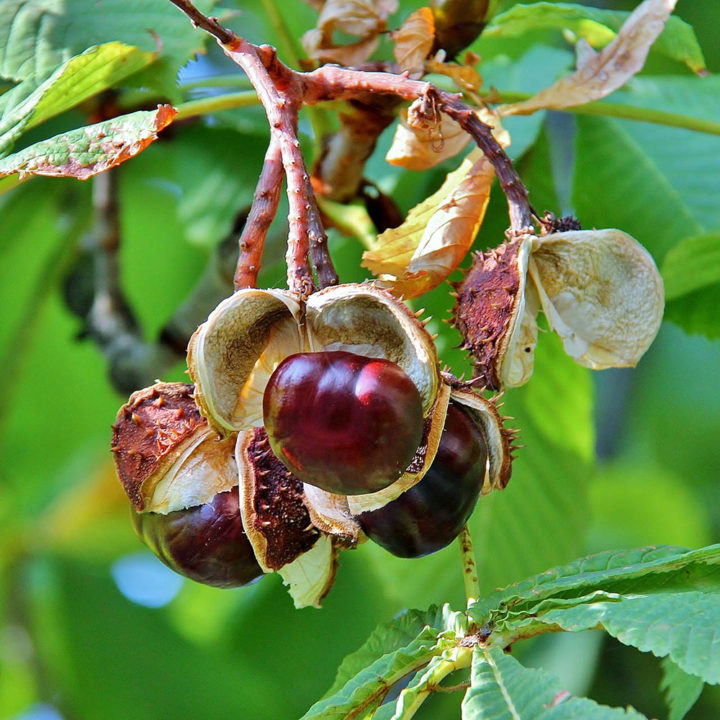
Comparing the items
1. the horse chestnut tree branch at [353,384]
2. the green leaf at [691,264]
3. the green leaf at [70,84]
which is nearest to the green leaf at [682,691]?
the horse chestnut tree branch at [353,384]

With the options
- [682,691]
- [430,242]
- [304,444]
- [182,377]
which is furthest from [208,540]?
[182,377]

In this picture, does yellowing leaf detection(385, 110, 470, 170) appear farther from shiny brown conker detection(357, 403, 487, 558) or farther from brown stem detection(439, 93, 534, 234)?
shiny brown conker detection(357, 403, 487, 558)

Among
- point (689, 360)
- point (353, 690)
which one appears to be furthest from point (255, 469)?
point (689, 360)

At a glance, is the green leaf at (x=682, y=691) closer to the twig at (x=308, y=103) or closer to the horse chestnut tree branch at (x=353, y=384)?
the horse chestnut tree branch at (x=353, y=384)

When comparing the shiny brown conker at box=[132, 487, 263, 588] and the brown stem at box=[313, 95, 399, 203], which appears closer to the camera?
the shiny brown conker at box=[132, 487, 263, 588]

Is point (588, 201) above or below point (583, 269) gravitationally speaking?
below

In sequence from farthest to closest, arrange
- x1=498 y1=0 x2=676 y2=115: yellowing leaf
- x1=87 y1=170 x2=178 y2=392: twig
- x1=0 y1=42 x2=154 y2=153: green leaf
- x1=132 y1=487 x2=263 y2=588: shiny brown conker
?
1. x1=87 y1=170 x2=178 y2=392: twig
2. x1=498 y1=0 x2=676 y2=115: yellowing leaf
3. x1=0 y1=42 x2=154 y2=153: green leaf
4. x1=132 y1=487 x2=263 y2=588: shiny brown conker

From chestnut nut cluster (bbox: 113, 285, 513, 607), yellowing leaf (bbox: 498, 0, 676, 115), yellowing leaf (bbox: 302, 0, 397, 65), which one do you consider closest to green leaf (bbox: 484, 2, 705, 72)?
yellowing leaf (bbox: 498, 0, 676, 115)

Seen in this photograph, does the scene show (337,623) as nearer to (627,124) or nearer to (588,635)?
(588,635)
